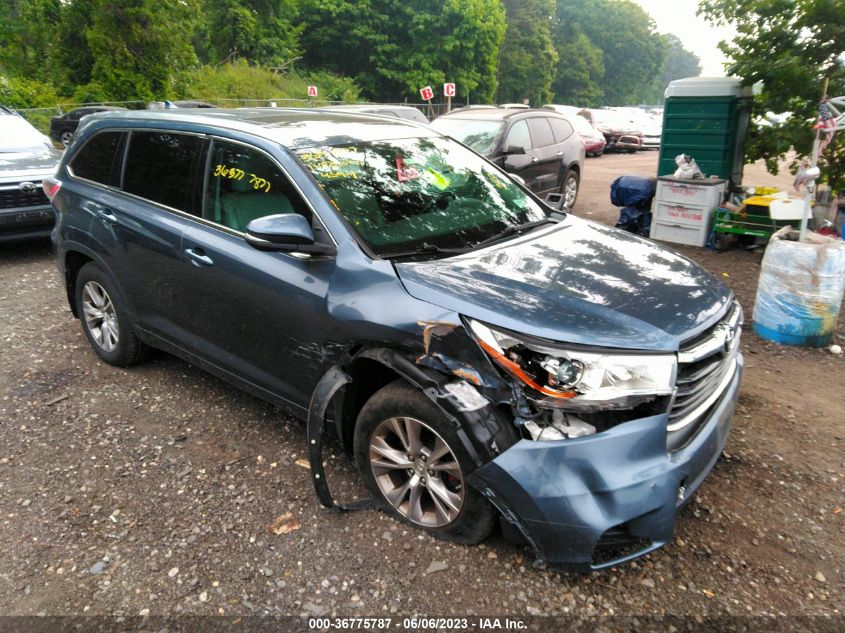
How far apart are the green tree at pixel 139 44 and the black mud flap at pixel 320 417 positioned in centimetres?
1959

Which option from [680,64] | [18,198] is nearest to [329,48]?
[18,198]

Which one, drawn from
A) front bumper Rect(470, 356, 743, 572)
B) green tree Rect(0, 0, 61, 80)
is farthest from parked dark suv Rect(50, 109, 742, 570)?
green tree Rect(0, 0, 61, 80)

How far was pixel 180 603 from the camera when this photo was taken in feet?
8.48

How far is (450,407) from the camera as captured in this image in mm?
2568

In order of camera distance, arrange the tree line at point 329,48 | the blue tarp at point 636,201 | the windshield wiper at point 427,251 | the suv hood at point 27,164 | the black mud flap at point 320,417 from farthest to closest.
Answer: the tree line at point 329,48, the blue tarp at point 636,201, the suv hood at point 27,164, the windshield wiper at point 427,251, the black mud flap at point 320,417

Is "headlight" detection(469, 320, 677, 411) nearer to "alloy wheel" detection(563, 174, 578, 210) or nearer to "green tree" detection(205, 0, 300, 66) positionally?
"alloy wheel" detection(563, 174, 578, 210)

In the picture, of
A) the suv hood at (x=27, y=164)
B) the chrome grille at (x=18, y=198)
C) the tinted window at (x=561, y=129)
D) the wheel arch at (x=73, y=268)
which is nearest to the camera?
the wheel arch at (x=73, y=268)

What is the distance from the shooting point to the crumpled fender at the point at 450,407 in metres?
2.49

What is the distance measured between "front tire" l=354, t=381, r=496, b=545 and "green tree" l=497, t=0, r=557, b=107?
44873mm

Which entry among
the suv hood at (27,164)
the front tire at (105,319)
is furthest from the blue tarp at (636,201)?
the suv hood at (27,164)

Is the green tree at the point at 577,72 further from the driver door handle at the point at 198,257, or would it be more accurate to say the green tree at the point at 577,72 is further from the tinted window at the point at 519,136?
the driver door handle at the point at 198,257

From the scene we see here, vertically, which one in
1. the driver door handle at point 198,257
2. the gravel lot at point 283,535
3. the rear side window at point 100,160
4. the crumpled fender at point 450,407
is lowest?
the gravel lot at point 283,535

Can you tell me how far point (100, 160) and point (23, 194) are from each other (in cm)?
368

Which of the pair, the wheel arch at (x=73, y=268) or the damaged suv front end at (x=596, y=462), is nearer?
the damaged suv front end at (x=596, y=462)
